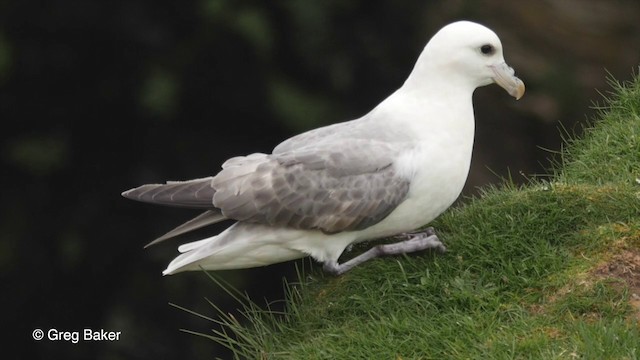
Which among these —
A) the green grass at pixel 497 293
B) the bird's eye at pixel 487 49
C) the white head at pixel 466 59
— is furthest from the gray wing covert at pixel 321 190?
the bird's eye at pixel 487 49

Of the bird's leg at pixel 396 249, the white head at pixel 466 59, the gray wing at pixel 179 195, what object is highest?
the white head at pixel 466 59

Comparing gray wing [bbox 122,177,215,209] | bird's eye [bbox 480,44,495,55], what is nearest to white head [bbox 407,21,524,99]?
bird's eye [bbox 480,44,495,55]

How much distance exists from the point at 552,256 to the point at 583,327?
19.5 inches

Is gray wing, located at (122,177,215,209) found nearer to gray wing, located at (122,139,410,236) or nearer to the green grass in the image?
gray wing, located at (122,139,410,236)

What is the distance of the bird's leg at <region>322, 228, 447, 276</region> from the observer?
14.4 feet

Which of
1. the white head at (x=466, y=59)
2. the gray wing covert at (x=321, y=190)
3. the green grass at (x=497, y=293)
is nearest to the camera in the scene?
the green grass at (x=497, y=293)

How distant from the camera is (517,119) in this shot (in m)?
6.57

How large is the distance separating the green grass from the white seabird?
0.15m

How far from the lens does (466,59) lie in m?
4.46

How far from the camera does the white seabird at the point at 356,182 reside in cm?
431

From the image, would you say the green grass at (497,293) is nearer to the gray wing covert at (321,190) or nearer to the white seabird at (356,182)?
the white seabird at (356,182)

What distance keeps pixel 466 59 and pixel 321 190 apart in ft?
2.54

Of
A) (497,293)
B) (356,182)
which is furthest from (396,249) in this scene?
(497,293)

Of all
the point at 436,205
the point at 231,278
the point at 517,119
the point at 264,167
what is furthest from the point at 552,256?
the point at 517,119
